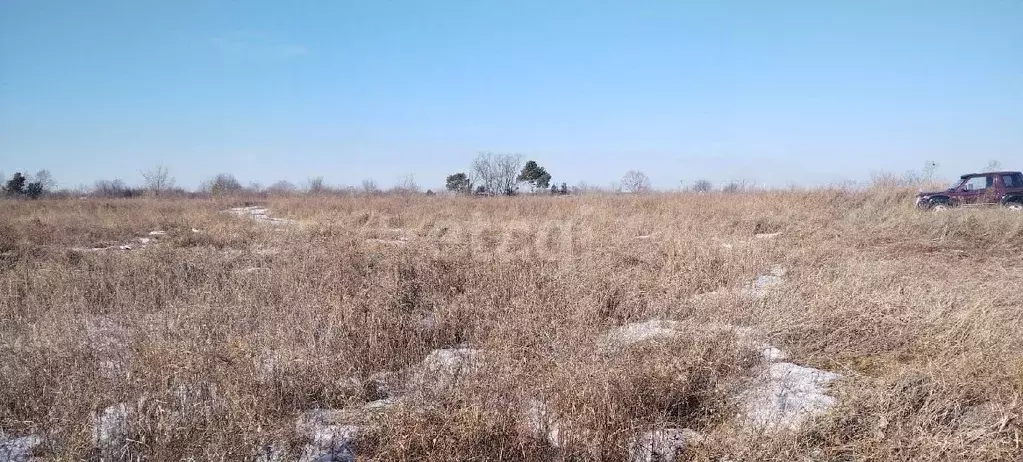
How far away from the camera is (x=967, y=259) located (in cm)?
703

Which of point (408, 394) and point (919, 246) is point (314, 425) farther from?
point (919, 246)

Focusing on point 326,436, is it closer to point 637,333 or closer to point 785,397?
point 637,333

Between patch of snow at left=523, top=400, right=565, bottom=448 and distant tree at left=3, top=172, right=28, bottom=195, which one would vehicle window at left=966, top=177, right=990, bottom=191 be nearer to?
patch of snow at left=523, top=400, right=565, bottom=448

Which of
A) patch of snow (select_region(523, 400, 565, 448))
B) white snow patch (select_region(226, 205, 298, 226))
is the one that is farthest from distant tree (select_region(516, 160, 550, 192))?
patch of snow (select_region(523, 400, 565, 448))

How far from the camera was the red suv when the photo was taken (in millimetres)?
11641

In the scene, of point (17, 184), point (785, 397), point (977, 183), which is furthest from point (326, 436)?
point (17, 184)

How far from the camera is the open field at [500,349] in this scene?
2523 mm

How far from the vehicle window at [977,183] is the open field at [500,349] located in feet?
18.6

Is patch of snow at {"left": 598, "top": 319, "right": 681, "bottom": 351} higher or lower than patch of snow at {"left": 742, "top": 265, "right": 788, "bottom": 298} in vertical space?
lower

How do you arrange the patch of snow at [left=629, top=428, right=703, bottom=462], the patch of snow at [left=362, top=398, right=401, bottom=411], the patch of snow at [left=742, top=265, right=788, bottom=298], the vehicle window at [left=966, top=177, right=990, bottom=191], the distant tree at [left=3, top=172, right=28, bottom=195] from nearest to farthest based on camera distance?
the patch of snow at [left=629, top=428, right=703, bottom=462] → the patch of snow at [left=362, top=398, right=401, bottom=411] → the patch of snow at [left=742, top=265, right=788, bottom=298] → the vehicle window at [left=966, top=177, right=990, bottom=191] → the distant tree at [left=3, top=172, right=28, bottom=195]

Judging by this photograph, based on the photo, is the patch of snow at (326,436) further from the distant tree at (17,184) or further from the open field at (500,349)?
the distant tree at (17,184)

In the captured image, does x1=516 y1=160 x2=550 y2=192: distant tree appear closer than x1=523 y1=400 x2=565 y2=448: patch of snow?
No

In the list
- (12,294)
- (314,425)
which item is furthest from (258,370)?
(12,294)

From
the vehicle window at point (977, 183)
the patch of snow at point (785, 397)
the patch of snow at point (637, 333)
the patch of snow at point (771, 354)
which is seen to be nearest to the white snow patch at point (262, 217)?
the patch of snow at point (637, 333)
